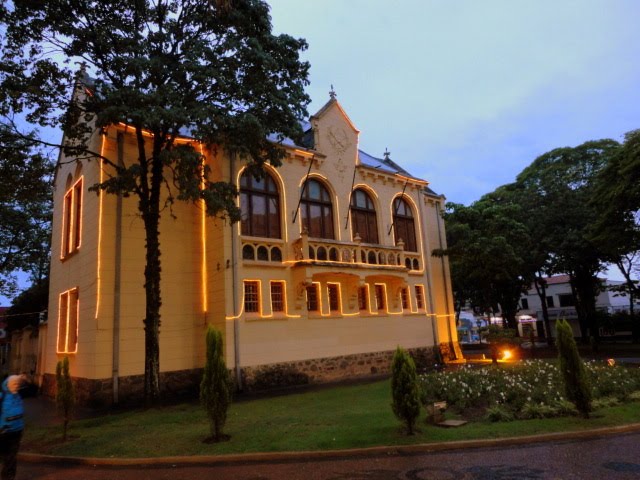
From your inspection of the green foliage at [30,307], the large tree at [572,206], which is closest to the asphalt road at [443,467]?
the large tree at [572,206]

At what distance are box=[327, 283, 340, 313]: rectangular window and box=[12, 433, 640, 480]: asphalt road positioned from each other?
46.0ft

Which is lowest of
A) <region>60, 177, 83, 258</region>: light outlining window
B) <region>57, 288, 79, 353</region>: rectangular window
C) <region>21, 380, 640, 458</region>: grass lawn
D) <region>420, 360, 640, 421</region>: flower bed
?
<region>21, 380, 640, 458</region>: grass lawn

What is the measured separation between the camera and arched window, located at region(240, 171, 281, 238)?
2022 cm

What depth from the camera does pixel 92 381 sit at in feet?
52.3

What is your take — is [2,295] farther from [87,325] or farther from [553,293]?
[553,293]

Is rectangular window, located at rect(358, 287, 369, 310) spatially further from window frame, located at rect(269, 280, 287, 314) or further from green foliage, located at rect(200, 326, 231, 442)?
green foliage, located at rect(200, 326, 231, 442)

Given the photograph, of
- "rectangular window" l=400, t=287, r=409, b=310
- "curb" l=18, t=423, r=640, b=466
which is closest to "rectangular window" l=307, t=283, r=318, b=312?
"rectangular window" l=400, t=287, r=409, b=310

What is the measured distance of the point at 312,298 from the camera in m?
21.7

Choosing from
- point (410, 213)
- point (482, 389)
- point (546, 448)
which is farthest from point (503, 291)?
point (546, 448)

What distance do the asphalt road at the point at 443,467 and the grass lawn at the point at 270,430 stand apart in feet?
1.85

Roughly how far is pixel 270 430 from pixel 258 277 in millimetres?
9563

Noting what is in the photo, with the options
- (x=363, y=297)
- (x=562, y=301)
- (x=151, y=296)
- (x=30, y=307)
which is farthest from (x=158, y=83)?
(x=562, y=301)

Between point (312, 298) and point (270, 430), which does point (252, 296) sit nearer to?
point (312, 298)

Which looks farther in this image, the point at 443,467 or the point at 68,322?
the point at 68,322
